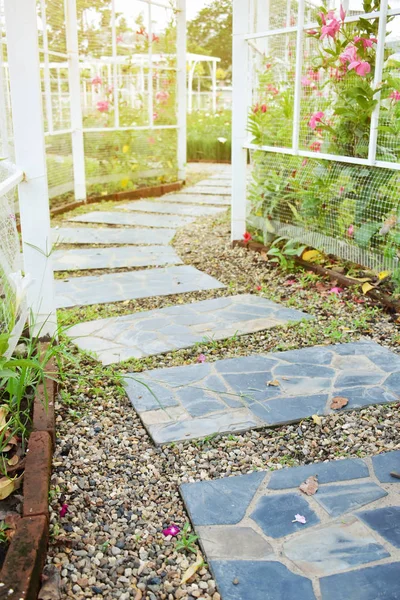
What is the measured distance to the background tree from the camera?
26.4 meters

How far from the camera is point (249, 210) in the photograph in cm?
516

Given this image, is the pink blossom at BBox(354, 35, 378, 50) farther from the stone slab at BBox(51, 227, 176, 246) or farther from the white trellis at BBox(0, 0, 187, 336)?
the stone slab at BBox(51, 227, 176, 246)

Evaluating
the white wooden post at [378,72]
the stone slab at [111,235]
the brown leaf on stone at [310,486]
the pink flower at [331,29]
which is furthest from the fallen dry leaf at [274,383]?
the stone slab at [111,235]

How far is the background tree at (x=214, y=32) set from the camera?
86.6 feet

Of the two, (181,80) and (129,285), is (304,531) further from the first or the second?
(181,80)

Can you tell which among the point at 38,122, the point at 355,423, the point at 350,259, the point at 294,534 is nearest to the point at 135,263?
the point at 350,259

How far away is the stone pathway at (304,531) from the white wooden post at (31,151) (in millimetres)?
1154

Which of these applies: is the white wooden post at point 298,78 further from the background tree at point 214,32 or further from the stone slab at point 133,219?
the background tree at point 214,32

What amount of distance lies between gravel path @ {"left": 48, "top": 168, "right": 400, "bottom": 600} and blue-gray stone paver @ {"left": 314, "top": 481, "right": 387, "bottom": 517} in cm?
20

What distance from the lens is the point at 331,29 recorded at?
12.1 feet

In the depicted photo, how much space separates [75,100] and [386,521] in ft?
20.3

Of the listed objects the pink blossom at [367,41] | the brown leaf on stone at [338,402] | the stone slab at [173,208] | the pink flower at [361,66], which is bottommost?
the brown leaf on stone at [338,402]

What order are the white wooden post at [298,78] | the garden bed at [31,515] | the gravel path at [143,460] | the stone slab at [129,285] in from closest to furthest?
the garden bed at [31,515] → the gravel path at [143,460] → the stone slab at [129,285] → the white wooden post at [298,78]

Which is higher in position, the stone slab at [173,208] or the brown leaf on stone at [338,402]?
the stone slab at [173,208]
